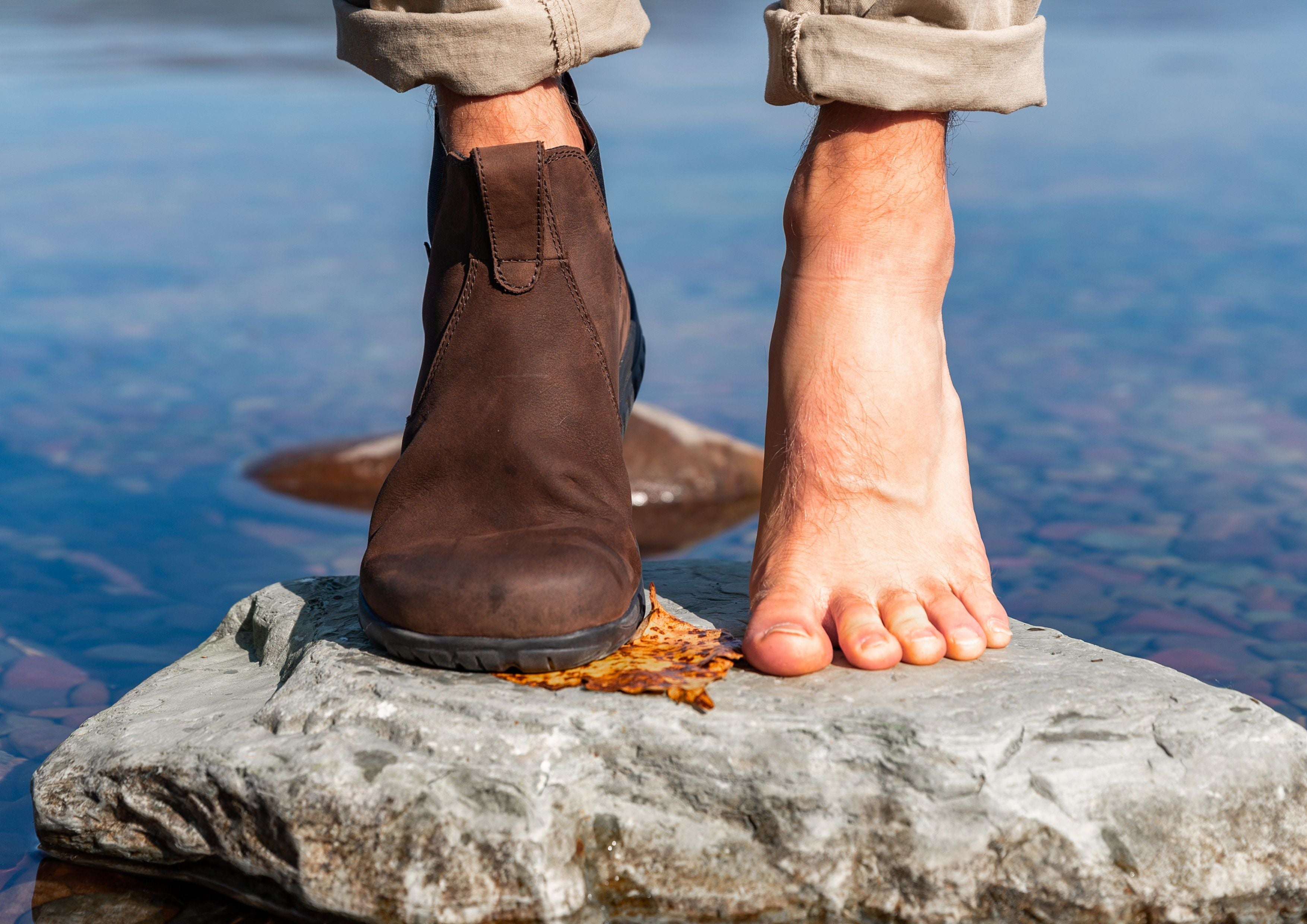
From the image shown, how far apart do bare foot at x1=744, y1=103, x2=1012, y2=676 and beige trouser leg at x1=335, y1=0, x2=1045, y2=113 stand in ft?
0.29

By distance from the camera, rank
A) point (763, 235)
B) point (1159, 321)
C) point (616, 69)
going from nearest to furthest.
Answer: point (1159, 321), point (763, 235), point (616, 69)

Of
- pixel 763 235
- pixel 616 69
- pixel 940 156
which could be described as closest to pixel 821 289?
pixel 940 156

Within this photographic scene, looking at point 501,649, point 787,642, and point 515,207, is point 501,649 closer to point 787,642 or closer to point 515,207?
point 787,642

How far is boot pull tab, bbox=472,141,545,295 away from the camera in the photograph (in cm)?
176

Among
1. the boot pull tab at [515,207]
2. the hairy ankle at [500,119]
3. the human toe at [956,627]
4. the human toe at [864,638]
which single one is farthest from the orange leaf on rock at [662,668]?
the hairy ankle at [500,119]

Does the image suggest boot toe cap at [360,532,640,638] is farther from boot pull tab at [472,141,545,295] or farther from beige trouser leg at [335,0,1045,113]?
beige trouser leg at [335,0,1045,113]

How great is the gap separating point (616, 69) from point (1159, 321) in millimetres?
7896

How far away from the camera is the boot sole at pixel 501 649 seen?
164cm

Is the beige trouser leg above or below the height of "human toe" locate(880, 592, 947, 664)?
above

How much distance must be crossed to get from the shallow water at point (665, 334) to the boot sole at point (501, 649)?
0.60 meters

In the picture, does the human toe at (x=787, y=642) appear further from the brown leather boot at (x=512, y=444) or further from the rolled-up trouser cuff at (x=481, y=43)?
the rolled-up trouser cuff at (x=481, y=43)

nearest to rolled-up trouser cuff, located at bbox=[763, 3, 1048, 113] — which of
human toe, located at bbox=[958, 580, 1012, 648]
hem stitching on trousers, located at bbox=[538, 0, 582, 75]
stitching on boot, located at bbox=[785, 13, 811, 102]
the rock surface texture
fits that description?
stitching on boot, located at bbox=[785, 13, 811, 102]

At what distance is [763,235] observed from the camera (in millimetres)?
5945

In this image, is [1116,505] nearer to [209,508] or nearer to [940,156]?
[940,156]
